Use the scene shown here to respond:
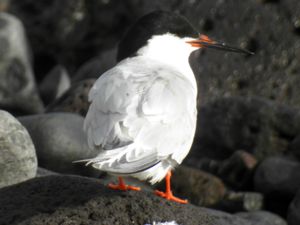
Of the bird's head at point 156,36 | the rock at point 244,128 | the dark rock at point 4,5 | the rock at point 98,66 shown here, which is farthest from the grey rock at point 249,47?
the bird's head at point 156,36

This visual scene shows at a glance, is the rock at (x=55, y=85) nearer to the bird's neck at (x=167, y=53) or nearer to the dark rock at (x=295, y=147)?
the dark rock at (x=295, y=147)

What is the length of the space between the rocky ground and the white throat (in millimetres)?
870

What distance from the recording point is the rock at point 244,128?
23.9 feet

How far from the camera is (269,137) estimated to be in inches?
288

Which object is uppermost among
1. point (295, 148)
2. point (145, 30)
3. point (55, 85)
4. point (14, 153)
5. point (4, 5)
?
point (145, 30)

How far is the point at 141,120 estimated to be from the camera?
14.5 feet

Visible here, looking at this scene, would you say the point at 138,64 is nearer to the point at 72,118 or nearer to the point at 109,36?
the point at 72,118

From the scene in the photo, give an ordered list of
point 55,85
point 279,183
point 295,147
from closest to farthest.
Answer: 1. point 279,183
2. point 295,147
3. point 55,85

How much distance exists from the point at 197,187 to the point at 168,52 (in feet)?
5.80

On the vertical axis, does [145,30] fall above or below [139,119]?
above

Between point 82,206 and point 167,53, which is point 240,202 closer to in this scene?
point 167,53

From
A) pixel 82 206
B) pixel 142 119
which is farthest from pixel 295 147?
pixel 82 206

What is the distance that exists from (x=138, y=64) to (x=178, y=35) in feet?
1.78

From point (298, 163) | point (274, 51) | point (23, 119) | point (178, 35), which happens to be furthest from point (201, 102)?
point (178, 35)
